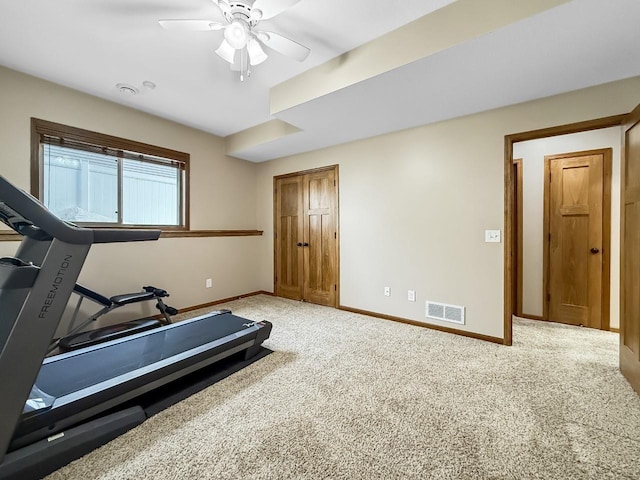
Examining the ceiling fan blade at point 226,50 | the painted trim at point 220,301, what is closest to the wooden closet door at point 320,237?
the painted trim at point 220,301

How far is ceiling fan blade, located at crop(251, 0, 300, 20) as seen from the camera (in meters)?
1.51

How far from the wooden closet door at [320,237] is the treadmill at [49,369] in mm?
2371

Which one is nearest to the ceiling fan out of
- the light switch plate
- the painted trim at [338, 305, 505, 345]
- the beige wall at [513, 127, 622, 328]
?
the light switch plate

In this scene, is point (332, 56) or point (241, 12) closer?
point (241, 12)

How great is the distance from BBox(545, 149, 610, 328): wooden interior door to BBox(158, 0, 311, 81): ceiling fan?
3.44 metres

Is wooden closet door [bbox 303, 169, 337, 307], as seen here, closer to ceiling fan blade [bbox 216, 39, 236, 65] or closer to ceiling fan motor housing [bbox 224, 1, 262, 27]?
ceiling fan blade [bbox 216, 39, 236, 65]

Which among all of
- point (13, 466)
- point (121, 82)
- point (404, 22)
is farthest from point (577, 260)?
point (121, 82)

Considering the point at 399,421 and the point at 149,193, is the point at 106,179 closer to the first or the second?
Result: the point at 149,193

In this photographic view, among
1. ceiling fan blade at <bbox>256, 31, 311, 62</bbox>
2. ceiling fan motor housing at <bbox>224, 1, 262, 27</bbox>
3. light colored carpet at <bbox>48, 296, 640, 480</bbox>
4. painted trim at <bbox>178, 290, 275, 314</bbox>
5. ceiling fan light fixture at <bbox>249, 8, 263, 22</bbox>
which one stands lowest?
light colored carpet at <bbox>48, 296, 640, 480</bbox>

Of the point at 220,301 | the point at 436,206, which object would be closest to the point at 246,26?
the point at 436,206

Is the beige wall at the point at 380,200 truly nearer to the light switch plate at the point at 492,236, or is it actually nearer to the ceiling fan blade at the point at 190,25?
the light switch plate at the point at 492,236

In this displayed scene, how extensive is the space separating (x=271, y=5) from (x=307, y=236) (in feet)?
9.84

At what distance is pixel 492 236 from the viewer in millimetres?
2713

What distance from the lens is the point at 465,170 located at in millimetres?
2863
